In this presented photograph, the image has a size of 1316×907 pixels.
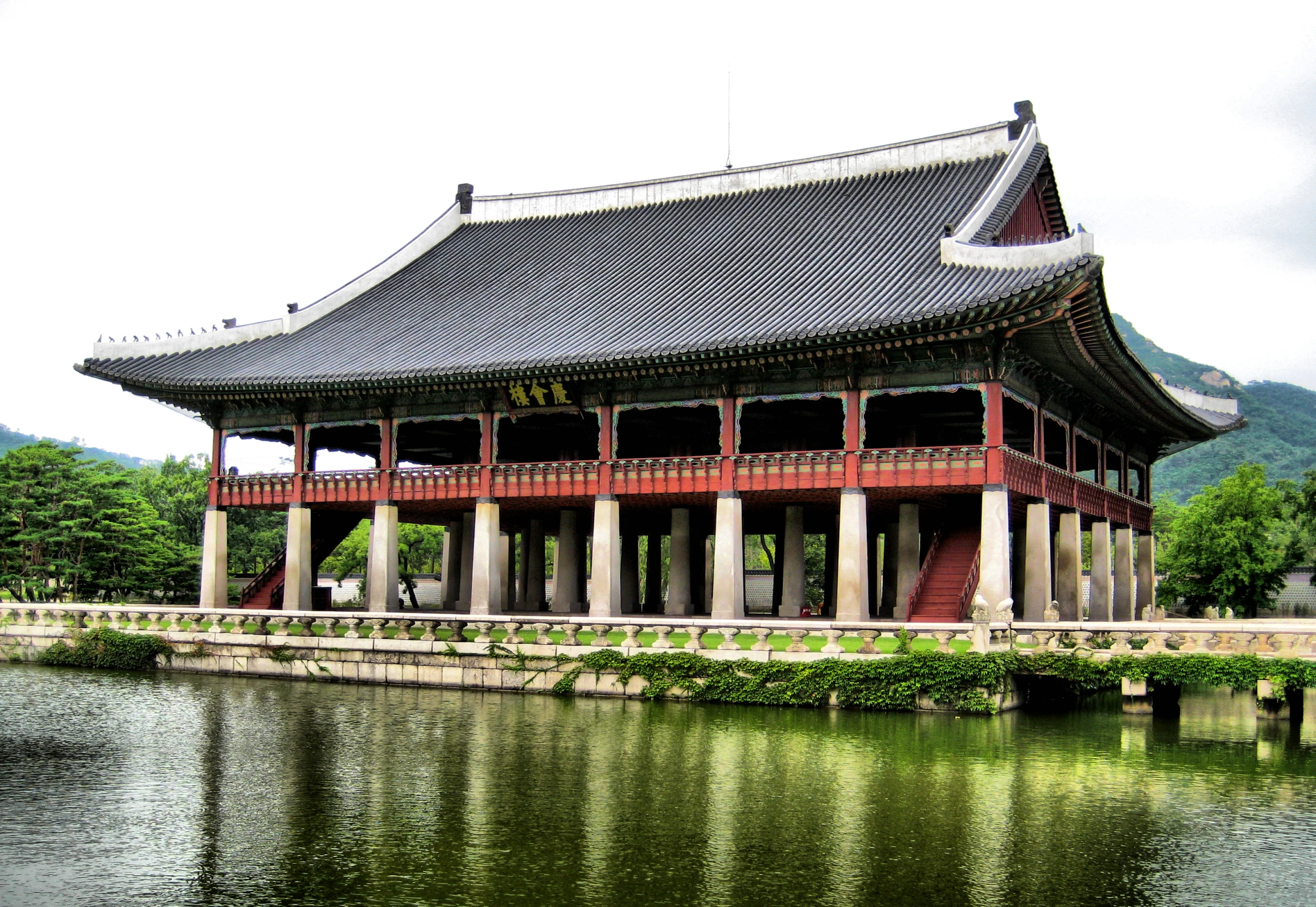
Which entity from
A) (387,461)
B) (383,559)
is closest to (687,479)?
(387,461)

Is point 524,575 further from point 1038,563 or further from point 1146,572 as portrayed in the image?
point 1146,572

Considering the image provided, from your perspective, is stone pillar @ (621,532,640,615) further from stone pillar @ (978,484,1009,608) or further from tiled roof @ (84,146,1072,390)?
stone pillar @ (978,484,1009,608)

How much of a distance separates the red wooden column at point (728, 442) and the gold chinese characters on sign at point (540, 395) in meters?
4.96

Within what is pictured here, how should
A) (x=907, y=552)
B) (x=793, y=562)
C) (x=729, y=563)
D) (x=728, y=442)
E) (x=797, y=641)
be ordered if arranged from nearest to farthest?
1. (x=797, y=641)
2. (x=729, y=563)
3. (x=728, y=442)
4. (x=907, y=552)
5. (x=793, y=562)

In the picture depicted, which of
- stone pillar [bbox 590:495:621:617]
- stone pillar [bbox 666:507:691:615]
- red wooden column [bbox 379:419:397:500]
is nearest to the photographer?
stone pillar [bbox 590:495:621:617]

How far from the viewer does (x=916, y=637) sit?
28.7 meters

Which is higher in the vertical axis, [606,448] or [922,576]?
[606,448]

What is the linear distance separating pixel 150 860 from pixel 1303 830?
1380cm

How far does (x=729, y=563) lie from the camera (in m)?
34.6

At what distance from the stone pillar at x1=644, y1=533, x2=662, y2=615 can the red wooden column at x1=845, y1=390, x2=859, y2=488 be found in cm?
1784

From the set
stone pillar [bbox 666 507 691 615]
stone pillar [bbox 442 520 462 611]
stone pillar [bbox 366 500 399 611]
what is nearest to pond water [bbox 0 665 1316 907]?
stone pillar [bbox 366 500 399 611]

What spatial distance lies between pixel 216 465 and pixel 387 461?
7.46 meters

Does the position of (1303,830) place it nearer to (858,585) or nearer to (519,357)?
(858,585)

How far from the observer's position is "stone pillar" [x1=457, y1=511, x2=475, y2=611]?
4650 cm
